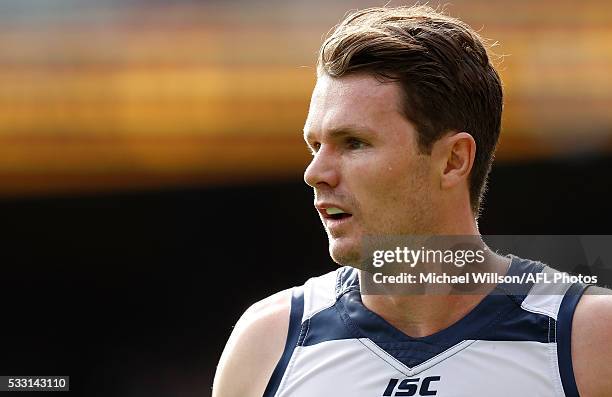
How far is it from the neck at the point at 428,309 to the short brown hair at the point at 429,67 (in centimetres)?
26

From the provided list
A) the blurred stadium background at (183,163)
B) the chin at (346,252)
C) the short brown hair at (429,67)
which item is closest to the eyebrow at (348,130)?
the short brown hair at (429,67)

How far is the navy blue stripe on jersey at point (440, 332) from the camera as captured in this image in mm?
1948

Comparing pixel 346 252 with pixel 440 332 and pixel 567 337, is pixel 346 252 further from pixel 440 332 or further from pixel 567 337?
pixel 567 337

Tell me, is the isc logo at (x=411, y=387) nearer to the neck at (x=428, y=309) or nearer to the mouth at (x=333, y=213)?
the neck at (x=428, y=309)

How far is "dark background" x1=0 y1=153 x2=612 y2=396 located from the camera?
4746 mm

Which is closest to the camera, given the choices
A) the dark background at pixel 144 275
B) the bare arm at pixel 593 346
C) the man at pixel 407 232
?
the bare arm at pixel 593 346

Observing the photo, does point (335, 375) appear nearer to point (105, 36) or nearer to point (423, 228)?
point (423, 228)

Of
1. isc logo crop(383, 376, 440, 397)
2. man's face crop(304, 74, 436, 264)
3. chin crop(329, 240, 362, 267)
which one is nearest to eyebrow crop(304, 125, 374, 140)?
man's face crop(304, 74, 436, 264)

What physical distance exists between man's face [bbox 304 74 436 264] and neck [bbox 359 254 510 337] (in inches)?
6.2

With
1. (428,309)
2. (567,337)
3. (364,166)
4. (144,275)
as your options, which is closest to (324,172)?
(364,166)

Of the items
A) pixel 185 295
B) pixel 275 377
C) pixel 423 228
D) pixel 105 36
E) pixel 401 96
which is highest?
pixel 105 36

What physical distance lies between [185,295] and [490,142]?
118 inches

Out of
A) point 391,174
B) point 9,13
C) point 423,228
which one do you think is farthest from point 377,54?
point 9,13

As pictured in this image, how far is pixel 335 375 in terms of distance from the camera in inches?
78.7
